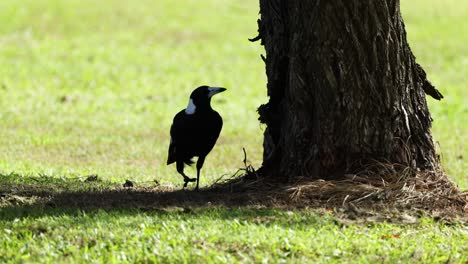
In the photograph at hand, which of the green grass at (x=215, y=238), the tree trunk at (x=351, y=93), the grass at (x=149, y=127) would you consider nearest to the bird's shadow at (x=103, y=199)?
the grass at (x=149, y=127)

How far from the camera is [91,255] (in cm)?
690

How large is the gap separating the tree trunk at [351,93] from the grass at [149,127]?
3.48 ft

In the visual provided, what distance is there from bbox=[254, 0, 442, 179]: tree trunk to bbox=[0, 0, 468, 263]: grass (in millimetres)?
1059

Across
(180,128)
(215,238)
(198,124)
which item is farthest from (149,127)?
(215,238)

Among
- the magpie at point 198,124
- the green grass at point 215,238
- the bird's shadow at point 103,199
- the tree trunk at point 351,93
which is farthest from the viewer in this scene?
the magpie at point 198,124

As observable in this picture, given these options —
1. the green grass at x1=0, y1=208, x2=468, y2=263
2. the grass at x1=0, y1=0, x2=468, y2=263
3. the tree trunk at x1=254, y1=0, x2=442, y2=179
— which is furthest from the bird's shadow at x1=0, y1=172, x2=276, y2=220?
the tree trunk at x1=254, y1=0, x2=442, y2=179

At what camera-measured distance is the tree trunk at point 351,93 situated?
8977 millimetres

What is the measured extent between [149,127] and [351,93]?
389 inches

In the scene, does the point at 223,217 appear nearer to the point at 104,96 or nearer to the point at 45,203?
the point at 45,203

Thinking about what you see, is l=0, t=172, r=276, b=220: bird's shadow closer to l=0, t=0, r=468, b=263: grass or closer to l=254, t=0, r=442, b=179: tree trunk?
l=0, t=0, r=468, b=263: grass

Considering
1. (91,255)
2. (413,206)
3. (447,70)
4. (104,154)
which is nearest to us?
(91,255)

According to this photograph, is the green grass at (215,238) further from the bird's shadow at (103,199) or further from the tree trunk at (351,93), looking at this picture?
the tree trunk at (351,93)

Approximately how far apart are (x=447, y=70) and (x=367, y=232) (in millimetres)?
18885

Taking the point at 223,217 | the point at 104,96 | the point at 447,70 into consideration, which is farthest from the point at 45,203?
the point at 447,70
